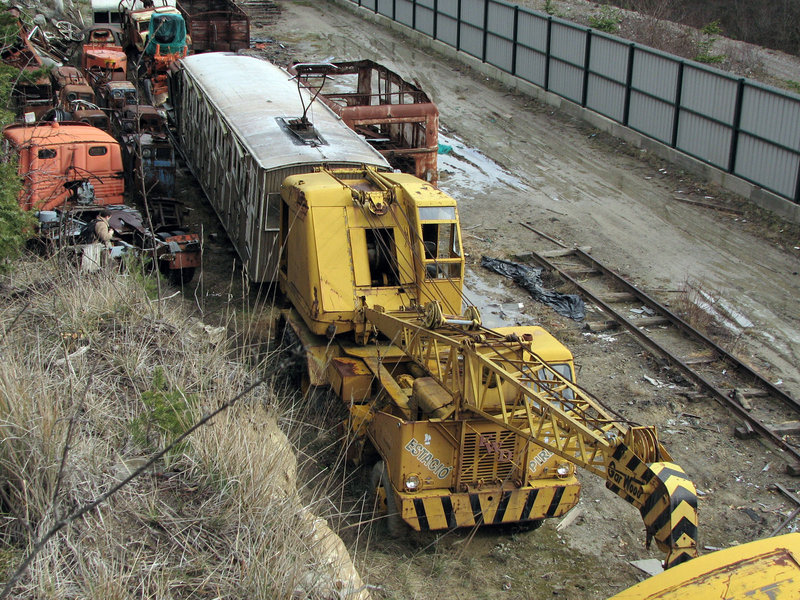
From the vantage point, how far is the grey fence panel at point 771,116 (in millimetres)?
18391

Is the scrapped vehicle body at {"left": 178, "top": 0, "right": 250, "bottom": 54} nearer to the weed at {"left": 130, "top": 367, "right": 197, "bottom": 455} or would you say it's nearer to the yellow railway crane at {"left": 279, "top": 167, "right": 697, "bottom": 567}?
the yellow railway crane at {"left": 279, "top": 167, "right": 697, "bottom": 567}

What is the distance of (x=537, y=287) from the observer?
15.5 meters

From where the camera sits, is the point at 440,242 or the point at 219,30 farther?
the point at 219,30

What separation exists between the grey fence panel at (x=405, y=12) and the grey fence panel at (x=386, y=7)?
0.57m

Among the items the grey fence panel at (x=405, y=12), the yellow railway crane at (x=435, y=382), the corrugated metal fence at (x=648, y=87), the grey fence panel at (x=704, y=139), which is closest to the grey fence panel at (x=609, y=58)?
the corrugated metal fence at (x=648, y=87)

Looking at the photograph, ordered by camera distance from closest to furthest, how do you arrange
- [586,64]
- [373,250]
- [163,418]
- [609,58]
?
[163,418] → [373,250] → [609,58] → [586,64]

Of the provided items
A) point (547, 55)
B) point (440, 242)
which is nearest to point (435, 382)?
point (440, 242)

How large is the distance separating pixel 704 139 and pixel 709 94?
1072 mm

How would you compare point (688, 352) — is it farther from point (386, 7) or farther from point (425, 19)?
point (386, 7)

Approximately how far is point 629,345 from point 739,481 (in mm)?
3516

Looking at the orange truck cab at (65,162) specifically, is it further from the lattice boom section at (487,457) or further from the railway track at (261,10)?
the railway track at (261,10)

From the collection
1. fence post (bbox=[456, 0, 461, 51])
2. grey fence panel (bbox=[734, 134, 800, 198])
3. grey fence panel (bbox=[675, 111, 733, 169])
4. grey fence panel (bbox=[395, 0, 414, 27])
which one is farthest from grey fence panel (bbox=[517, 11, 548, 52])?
grey fence panel (bbox=[734, 134, 800, 198])

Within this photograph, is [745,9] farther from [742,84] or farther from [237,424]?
[237,424]

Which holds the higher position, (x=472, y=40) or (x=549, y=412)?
(x=472, y=40)
